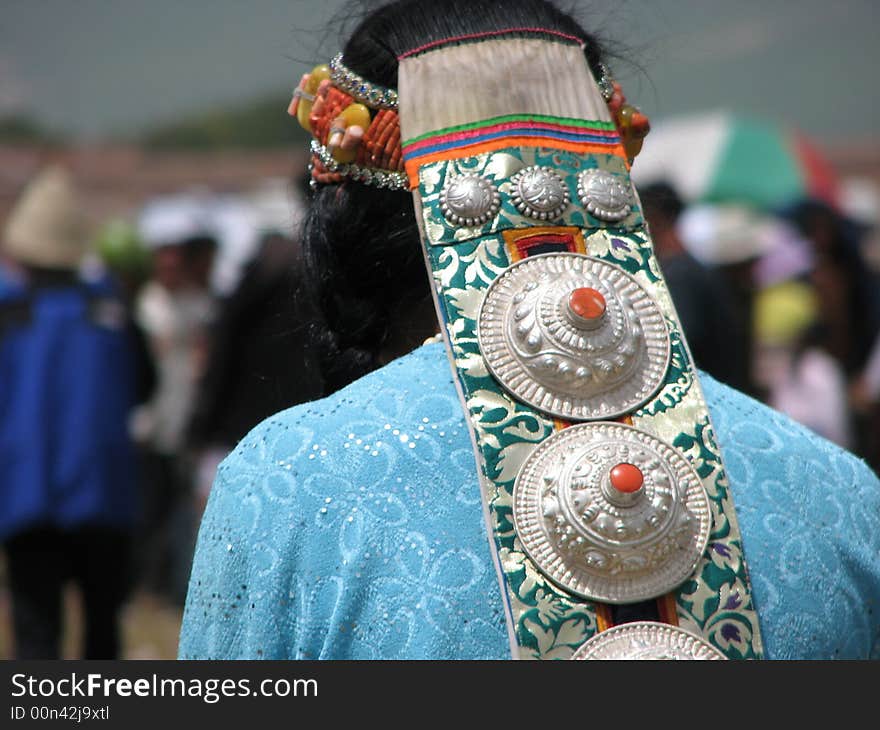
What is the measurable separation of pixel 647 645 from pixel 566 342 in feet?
1.17

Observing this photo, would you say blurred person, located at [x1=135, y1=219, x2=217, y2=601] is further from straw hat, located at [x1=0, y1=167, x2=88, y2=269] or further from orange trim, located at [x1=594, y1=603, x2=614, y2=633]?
orange trim, located at [x1=594, y1=603, x2=614, y2=633]

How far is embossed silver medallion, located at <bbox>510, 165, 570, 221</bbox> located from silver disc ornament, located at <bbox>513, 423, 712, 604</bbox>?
0.29m

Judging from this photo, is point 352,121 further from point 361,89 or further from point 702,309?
point 702,309

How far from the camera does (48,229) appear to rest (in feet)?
14.5

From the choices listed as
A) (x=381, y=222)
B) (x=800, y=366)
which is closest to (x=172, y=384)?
(x=800, y=366)

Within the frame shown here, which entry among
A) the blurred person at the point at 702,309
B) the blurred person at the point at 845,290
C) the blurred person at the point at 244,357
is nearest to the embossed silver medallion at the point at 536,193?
the blurred person at the point at 244,357

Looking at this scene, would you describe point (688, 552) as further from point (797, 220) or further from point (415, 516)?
point (797, 220)

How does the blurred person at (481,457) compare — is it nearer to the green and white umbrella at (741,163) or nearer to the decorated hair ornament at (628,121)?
the decorated hair ornament at (628,121)

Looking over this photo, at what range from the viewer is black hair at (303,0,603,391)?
1569mm

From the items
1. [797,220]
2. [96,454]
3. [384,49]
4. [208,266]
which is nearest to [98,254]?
[208,266]

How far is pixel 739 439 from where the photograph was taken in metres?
1.47

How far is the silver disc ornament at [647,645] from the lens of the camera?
4.46ft

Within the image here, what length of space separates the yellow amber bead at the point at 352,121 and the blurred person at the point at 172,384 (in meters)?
4.03
